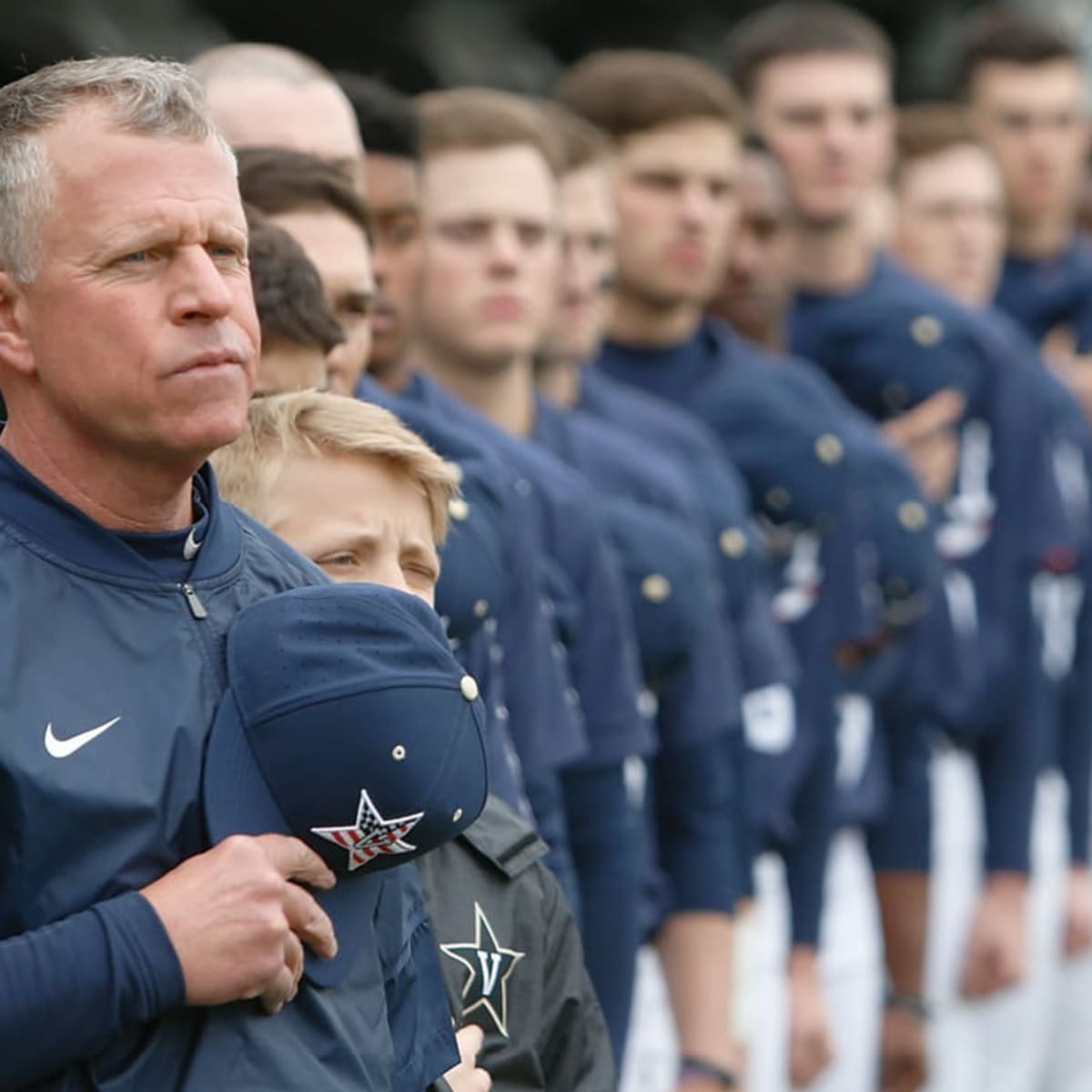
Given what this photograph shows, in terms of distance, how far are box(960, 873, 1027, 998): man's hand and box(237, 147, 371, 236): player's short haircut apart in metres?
4.31

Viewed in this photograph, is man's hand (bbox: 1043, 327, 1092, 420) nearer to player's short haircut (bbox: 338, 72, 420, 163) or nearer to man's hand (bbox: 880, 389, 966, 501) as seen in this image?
man's hand (bbox: 880, 389, 966, 501)

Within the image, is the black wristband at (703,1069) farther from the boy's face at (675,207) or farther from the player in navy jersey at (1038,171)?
the player in navy jersey at (1038,171)

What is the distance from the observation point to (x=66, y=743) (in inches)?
91.0

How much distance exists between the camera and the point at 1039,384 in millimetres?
8023

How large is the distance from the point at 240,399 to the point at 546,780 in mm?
1749

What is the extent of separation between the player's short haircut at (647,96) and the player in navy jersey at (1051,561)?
187cm

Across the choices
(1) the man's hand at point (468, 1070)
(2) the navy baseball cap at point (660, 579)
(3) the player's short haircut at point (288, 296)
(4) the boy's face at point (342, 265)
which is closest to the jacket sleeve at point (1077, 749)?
(2) the navy baseball cap at point (660, 579)

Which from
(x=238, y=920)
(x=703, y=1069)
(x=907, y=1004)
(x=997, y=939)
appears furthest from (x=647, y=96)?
(x=238, y=920)

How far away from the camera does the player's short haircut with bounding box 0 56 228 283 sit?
8.03ft

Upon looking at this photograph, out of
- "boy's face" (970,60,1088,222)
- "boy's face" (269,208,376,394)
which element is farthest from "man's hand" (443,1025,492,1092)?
"boy's face" (970,60,1088,222)

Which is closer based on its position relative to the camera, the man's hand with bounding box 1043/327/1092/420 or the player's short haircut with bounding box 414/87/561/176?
the player's short haircut with bounding box 414/87/561/176

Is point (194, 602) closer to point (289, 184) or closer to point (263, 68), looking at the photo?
point (289, 184)

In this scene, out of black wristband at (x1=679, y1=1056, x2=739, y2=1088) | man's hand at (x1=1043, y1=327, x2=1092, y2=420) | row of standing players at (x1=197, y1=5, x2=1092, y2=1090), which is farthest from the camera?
man's hand at (x1=1043, y1=327, x2=1092, y2=420)

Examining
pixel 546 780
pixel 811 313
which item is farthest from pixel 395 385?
pixel 811 313
